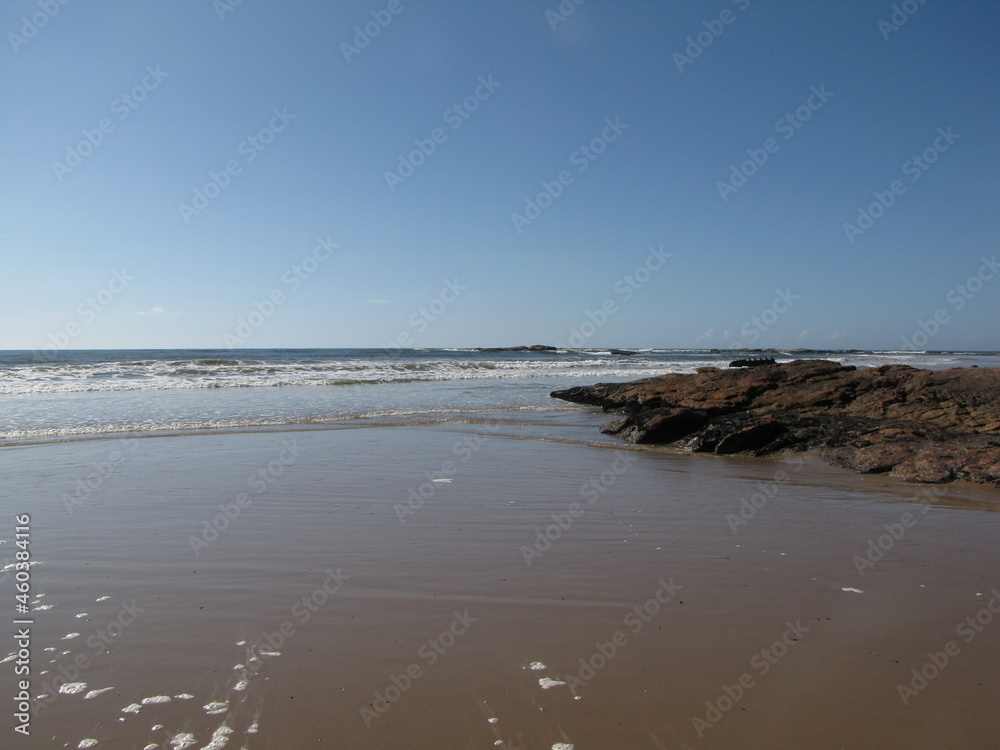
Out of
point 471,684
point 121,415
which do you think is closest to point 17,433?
point 121,415

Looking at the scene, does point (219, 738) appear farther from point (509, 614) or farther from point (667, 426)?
point (667, 426)

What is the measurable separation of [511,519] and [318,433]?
725 cm

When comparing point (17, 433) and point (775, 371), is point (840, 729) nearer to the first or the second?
point (775, 371)

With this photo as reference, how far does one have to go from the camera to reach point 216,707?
2863 millimetres

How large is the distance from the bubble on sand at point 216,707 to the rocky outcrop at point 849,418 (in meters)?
8.23

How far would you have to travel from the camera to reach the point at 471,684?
10.0ft

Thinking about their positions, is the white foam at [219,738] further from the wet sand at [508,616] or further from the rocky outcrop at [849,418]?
the rocky outcrop at [849,418]

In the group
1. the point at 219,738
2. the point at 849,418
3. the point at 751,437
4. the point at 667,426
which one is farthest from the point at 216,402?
the point at 219,738

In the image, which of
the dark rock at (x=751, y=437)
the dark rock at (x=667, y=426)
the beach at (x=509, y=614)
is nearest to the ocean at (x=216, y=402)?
the dark rock at (x=667, y=426)

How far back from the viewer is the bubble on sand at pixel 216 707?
2833mm

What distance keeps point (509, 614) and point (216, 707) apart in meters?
1.75

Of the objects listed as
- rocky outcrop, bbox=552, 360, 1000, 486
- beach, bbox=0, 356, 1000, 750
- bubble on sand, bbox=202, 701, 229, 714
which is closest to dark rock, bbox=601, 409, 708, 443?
rocky outcrop, bbox=552, 360, 1000, 486

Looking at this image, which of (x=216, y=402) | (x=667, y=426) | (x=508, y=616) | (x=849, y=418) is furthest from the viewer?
(x=216, y=402)

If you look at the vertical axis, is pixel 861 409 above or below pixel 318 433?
below
